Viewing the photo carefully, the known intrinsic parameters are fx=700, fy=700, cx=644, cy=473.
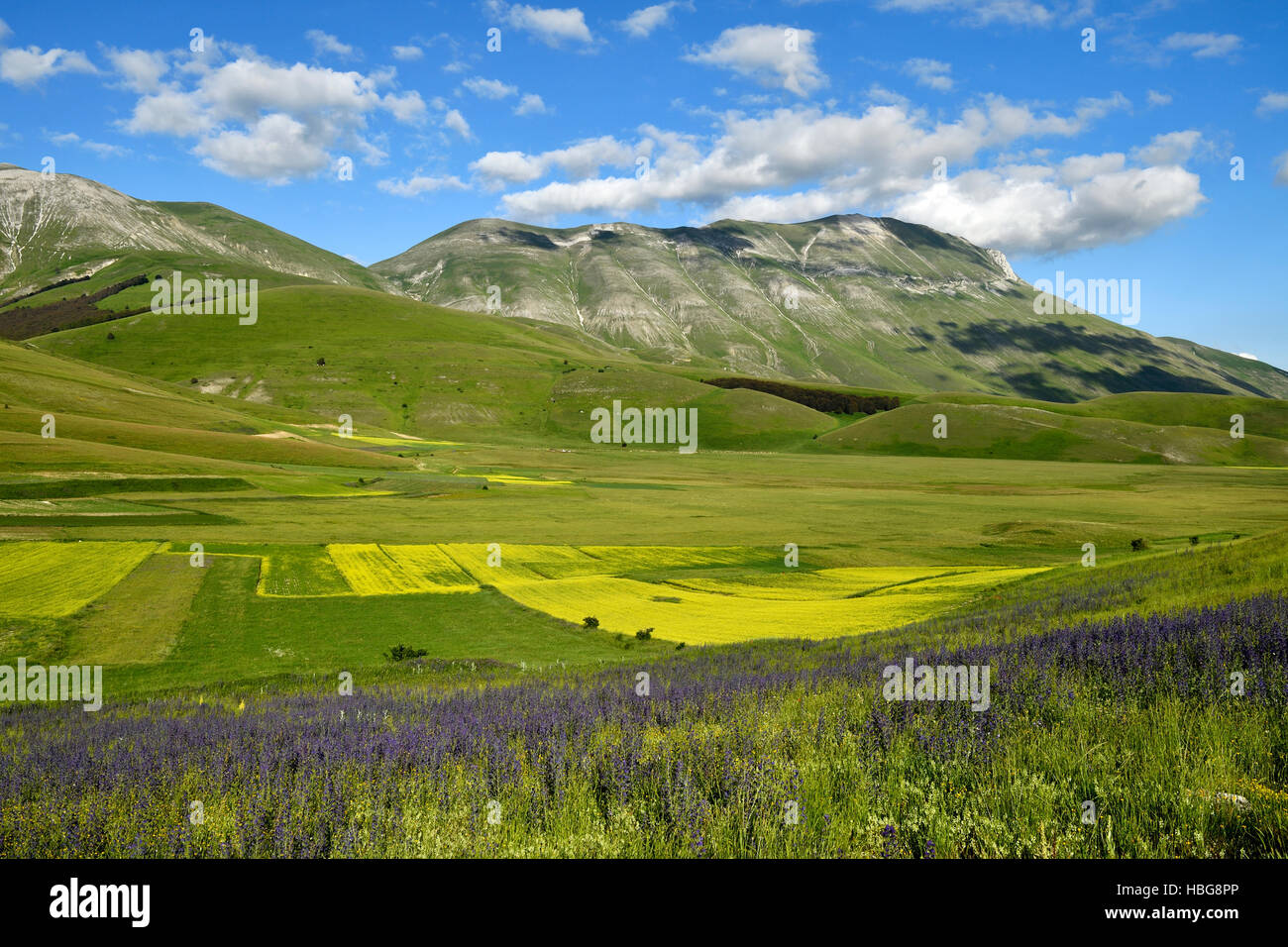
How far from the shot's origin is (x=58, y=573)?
3859 cm

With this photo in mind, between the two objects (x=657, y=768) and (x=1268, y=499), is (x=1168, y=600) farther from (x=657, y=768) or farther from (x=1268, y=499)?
(x=1268, y=499)

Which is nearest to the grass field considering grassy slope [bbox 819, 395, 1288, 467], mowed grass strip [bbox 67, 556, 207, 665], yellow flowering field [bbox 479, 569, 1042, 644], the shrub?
mowed grass strip [bbox 67, 556, 207, 665]

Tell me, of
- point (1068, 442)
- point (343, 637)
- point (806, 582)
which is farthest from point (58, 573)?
point (1068, 442)

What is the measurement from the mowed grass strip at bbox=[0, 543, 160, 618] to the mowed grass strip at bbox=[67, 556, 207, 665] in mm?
Answer: 988

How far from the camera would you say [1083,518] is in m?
76.8

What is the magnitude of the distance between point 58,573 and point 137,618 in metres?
12.4

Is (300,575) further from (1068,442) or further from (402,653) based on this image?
(1068,442)

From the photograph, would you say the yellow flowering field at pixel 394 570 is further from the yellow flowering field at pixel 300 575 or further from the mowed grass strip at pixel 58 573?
the mowed grass strip at pixel 58 573

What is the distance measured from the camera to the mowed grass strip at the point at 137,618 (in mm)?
26438

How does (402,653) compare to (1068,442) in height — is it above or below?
below

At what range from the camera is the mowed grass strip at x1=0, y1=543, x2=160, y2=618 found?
31.8 m

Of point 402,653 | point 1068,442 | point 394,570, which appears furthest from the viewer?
point 1068,442

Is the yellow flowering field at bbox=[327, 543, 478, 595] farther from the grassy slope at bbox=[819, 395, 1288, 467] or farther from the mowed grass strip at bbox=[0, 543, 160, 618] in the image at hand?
the grassy slope at bbox=[819, 395, 1288, 467]
